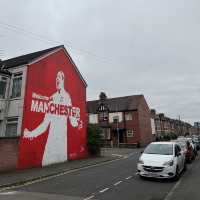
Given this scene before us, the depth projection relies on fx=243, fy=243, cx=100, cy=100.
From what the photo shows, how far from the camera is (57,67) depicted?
20.2 metres

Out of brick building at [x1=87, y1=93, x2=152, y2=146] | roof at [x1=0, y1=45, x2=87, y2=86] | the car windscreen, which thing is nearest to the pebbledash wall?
roof at [x1=0, y1=45, x2=87, y2=86]

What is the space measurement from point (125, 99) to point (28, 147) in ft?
109

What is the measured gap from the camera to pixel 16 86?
703 inches

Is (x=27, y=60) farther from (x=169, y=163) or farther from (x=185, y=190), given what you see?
(x=185, y=190)

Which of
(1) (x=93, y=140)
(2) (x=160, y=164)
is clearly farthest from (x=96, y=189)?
(1) (x=93, y=140)

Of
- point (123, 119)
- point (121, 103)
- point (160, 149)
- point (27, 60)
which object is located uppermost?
point (121, 103)

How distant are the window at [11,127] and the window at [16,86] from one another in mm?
1774

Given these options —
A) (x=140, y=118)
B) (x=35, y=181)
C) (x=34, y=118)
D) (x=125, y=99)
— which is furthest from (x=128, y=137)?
(x=35, y=181)

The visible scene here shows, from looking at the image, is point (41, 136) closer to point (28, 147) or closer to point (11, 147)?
point (28, 147)

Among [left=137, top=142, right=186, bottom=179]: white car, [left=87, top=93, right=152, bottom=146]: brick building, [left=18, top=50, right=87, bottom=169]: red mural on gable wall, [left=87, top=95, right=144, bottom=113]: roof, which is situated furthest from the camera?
[left=87, top=95, right=144, bottom=113]: roof

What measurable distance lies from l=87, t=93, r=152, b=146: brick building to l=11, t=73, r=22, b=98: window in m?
26.8

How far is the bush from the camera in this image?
23266 millimetres

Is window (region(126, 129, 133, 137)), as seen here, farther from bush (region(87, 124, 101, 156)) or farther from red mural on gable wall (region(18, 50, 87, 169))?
red mural on gable wall (region(18, 50, 87, 169))

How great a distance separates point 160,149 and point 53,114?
9411 millimetres
